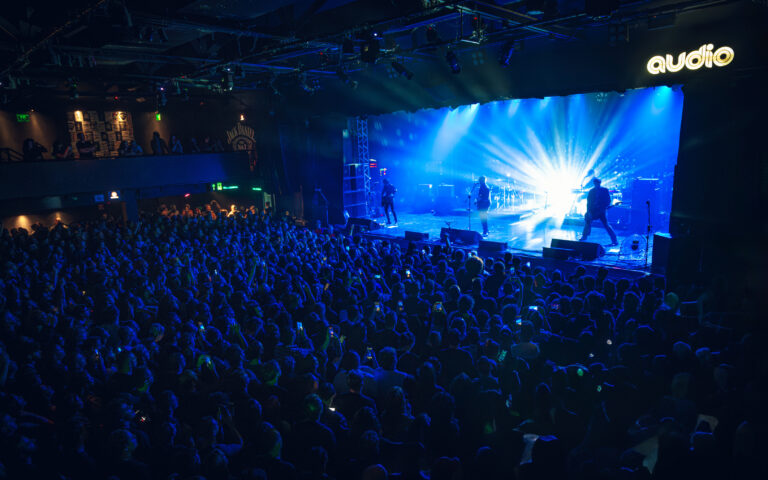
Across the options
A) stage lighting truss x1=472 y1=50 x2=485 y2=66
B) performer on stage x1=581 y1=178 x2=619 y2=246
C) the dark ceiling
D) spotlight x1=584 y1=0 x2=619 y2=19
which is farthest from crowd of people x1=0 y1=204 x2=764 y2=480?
stage lighting truss x1=472 y1=50 x2=485 y2=66

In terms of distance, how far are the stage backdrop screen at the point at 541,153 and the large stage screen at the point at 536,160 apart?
0.12ft

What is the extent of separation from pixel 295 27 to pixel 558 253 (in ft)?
24.9

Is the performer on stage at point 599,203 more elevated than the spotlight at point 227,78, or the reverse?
the spotlight at point 227,78

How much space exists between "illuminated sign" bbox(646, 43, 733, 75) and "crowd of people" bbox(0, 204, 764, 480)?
4221mm

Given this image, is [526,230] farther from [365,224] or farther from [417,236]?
[365,224]

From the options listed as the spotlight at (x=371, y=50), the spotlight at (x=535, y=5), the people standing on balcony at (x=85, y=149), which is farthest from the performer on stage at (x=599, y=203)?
the people standing on balcony at (x=85, y=149)

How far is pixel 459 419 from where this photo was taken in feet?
12.6

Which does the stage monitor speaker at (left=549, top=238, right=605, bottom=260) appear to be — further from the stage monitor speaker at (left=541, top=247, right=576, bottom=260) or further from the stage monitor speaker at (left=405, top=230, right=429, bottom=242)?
the stage monitor speaker at (left=405, top=230, right=429, bottom=242)

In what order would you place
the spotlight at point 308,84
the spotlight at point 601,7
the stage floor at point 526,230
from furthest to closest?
1. the spotlight at point 308,84
2. the stage floor at point 526,230
3. the spotlight at point 601,7

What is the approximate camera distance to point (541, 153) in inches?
744

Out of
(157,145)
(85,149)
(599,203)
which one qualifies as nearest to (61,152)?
(85,149)

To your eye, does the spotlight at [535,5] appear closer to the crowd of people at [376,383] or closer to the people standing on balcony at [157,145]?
the crowd of people at [376,383]

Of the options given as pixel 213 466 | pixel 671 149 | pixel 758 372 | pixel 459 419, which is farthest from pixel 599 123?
pixel 213 466

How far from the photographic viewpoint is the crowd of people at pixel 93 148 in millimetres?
14562
